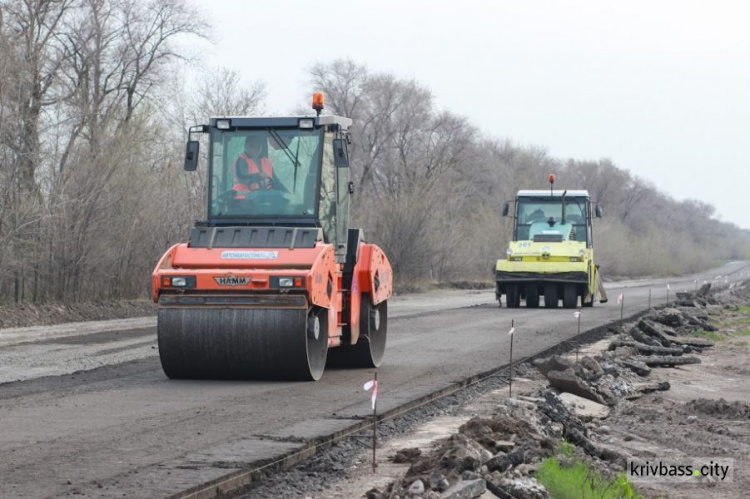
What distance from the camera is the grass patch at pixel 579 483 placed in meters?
7.82

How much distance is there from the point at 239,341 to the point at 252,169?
2.44 metres

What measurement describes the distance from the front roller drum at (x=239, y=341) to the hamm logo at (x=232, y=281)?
29 cm

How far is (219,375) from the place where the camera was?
1375 centimetres

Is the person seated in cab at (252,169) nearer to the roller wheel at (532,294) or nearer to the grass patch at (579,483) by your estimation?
the grass patch at (579,483)

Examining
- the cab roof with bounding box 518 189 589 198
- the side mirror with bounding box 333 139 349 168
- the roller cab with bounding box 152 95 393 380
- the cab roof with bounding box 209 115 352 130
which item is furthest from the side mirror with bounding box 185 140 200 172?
the cab roof with bounding box 518 189 589 198

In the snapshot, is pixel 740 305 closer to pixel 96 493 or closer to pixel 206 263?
pixel 206 263

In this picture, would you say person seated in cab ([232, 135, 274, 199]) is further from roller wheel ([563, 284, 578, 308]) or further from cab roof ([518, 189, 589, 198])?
cab roof ([518, 189, 589, 198])

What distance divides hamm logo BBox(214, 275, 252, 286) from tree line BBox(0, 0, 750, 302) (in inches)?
583

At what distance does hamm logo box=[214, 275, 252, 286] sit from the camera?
13.2 metres

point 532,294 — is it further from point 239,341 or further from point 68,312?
point 239,341

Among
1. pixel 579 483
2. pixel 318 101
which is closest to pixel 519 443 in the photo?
pixel 579 483

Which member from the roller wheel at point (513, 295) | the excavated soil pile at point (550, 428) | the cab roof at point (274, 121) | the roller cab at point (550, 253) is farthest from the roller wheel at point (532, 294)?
the cab roof at point (274, 121)

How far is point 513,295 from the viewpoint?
33812 mm

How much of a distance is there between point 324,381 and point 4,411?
4204 millimetres
